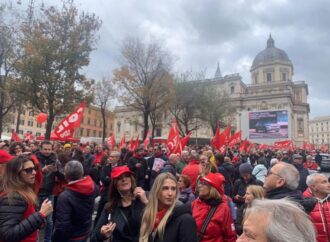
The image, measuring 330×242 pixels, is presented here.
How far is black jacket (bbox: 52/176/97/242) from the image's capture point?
341 cm

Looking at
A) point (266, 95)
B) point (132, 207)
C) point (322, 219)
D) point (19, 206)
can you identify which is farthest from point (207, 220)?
point (266, 95)

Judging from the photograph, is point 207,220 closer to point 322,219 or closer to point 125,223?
point 125,223

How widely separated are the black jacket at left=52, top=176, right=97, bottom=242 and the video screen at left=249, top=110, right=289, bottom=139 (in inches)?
1733

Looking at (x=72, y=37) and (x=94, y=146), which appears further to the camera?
(x=72, y=37)

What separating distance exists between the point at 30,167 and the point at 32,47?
16438 millimetres

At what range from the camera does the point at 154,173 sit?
916cm

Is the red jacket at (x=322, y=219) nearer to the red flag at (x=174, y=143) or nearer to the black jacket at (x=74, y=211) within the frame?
the black jacket at (x=74, y=211)

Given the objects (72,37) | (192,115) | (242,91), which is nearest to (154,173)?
(72,37)

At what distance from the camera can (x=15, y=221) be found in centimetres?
260

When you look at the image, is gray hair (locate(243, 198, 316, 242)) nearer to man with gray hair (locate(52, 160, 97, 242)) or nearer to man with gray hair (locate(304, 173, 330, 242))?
man with gray hair (locate(304, 173, 330, 242))

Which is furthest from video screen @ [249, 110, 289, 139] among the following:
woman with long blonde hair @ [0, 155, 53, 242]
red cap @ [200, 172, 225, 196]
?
woman with long blonde hair @ [0, 155, 53, 242]

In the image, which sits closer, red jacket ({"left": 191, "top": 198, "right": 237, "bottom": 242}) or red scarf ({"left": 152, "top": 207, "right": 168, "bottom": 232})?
red scarf ({"left": 152, "top": 207, "right": 168, "bottom": 232})

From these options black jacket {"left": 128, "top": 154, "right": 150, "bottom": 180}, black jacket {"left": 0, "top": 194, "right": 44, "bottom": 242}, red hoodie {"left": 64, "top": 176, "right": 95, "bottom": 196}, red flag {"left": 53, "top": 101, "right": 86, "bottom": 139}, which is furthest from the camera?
red flag {"left": 53, "top": 101, "right": 86, "bottom": 139}

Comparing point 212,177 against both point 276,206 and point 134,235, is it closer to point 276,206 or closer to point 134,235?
point 134,235
